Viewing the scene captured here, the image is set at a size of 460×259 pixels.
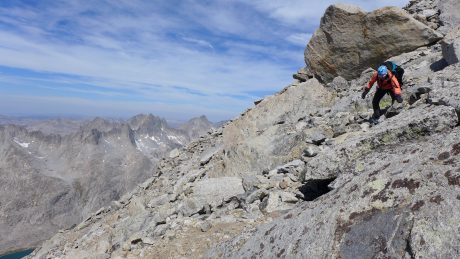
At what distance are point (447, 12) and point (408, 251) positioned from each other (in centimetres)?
3013

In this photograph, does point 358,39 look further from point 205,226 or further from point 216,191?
point 205,226

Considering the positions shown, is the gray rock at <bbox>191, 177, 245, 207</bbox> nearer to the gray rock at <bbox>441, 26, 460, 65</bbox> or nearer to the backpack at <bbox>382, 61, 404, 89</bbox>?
the backpack at <bbox>382, 61, 404, 89</bbox>

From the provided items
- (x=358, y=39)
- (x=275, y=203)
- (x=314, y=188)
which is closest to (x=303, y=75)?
(x=358, y=39)

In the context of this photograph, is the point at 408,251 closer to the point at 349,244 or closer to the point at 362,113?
the point at 349,244

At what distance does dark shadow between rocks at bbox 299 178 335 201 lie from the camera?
13.2 m

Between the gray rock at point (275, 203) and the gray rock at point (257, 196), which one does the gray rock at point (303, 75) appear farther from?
the gray rock at point (275, 203)

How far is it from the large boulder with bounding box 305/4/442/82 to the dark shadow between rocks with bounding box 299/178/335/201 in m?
18.1

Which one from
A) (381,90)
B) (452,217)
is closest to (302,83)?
(381,90)

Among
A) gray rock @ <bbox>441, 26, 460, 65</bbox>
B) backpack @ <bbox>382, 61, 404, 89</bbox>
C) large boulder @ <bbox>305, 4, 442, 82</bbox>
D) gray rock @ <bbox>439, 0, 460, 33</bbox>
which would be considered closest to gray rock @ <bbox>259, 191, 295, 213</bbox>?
backpack @ <bbox>382, 61, 404, 89</bbox>

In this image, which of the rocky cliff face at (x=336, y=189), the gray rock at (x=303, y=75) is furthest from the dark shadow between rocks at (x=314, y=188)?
the gray rock at (x=303, y=75)

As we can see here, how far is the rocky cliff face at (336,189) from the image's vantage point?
24.9ft

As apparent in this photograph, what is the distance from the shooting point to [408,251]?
6.98 m

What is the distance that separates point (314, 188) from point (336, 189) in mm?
3811

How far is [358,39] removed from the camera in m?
29.4
